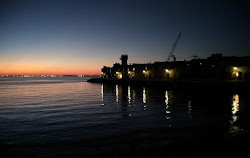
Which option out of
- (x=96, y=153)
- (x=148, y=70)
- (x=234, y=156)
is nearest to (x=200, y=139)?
(x=234, y=156)

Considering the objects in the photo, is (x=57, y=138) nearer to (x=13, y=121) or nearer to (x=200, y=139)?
(x=13, y=121)

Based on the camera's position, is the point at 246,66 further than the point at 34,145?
Yes

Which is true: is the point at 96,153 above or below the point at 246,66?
below

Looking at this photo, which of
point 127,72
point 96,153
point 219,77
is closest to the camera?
point 96,153

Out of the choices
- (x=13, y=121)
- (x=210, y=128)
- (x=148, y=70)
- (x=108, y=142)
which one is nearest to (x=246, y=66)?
(x=148, y=70)

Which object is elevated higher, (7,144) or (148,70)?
(148,70)

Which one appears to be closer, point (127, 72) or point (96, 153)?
point (96, 153)

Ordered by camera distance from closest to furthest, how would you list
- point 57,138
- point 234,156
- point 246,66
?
1. point 234,156
2. point 57,138
3. point 246,66

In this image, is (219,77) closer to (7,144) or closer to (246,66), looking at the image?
(246,66)

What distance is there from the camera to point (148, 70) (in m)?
75.1

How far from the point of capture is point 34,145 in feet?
35.8

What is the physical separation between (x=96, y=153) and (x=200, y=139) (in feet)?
20.7

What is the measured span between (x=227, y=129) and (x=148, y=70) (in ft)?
205

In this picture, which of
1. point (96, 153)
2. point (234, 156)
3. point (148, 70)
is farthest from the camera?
point (148, 70)
